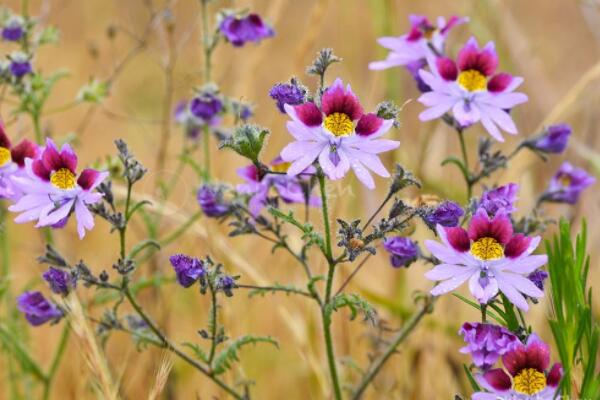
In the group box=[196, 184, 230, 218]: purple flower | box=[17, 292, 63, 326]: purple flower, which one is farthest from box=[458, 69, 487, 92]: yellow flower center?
box=[17, 292, 63, 326]: purple flower

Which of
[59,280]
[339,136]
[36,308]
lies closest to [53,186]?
[59,280]

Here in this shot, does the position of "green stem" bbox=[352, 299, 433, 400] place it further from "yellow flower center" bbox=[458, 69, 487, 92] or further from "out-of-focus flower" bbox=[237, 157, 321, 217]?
"yellow flower center" bbox=[458, 69, 487, 92]

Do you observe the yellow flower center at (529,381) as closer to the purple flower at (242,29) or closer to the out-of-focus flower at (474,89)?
the out-of-focus flower at (474,89)

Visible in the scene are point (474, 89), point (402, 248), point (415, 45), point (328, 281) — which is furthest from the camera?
point (415, 45)

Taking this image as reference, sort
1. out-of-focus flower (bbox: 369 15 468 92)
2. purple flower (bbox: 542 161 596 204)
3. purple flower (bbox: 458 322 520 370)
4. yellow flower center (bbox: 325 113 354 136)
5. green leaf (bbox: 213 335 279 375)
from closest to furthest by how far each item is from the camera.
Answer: purple flower (bbox: 458 322 520 370)
yellow flower center (bbox: 325 113 354 136)
green leaf (bbox: 213 335 279 375)
out-of-focus flower (bbox: 369 15 468 92)
purple flower (bbox: 542 161 596 204)

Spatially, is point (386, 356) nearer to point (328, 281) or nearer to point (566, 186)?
point (328, 281)

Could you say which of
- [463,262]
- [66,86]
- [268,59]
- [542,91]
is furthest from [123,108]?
[463,262]
